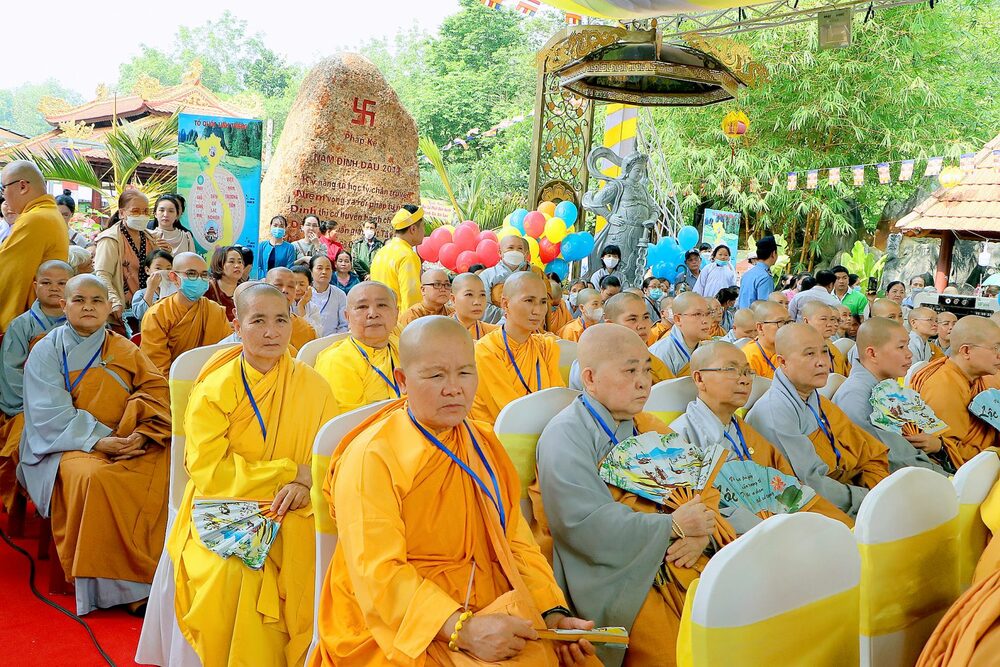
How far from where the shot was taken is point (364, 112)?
49.8 ft

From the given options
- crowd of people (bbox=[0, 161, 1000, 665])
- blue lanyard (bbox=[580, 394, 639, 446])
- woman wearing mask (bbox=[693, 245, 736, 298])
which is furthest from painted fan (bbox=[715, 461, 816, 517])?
woman wearing mask (bbox=[693, 245, 736, 298])

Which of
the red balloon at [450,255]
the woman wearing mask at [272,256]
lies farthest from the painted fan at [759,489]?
the woman wearing mask at [272,256]

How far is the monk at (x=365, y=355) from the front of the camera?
4391 mm

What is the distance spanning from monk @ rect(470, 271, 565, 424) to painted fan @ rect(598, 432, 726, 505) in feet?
5.47

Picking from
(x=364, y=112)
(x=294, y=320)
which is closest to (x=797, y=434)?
Result: (x=294, y=320)

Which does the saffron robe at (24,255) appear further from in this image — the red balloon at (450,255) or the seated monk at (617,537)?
the red balloon at (450,255)

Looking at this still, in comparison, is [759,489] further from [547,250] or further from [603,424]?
[547,250]

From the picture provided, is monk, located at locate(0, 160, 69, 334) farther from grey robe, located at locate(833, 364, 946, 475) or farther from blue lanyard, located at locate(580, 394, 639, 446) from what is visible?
grey robe, located at locate(833, 364, 946, 475)

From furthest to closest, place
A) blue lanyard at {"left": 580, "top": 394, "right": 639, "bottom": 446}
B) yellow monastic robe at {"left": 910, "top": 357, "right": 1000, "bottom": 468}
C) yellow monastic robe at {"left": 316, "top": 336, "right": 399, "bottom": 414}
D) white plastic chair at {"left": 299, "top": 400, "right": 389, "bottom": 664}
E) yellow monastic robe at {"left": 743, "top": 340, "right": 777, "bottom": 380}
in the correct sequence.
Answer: yellow monastic robe at {"left": 743, "top": 340, "right": 777, "bottom": 380} → yellow monastic robe at {"left": 910, "top": 357, "right": 1000, "bottom": 468} → yellow monastic robe at {"left": 316, "top": 336, "right": 399, "bottom": 414} → blue lanyard at {"left": 580, "top": 394, "right": 639, "bottom": 446} → white plastic chair at {"left": 299, "top": 400, "right": 389, "bottom": 664}

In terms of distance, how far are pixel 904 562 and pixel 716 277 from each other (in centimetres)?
971

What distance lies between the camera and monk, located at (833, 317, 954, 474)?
4441 mm

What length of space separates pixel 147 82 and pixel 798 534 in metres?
24.3

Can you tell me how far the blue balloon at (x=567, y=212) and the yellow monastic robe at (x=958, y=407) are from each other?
7084 mm

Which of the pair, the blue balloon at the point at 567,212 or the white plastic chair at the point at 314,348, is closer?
the white plastic chair at the point at 314,348
